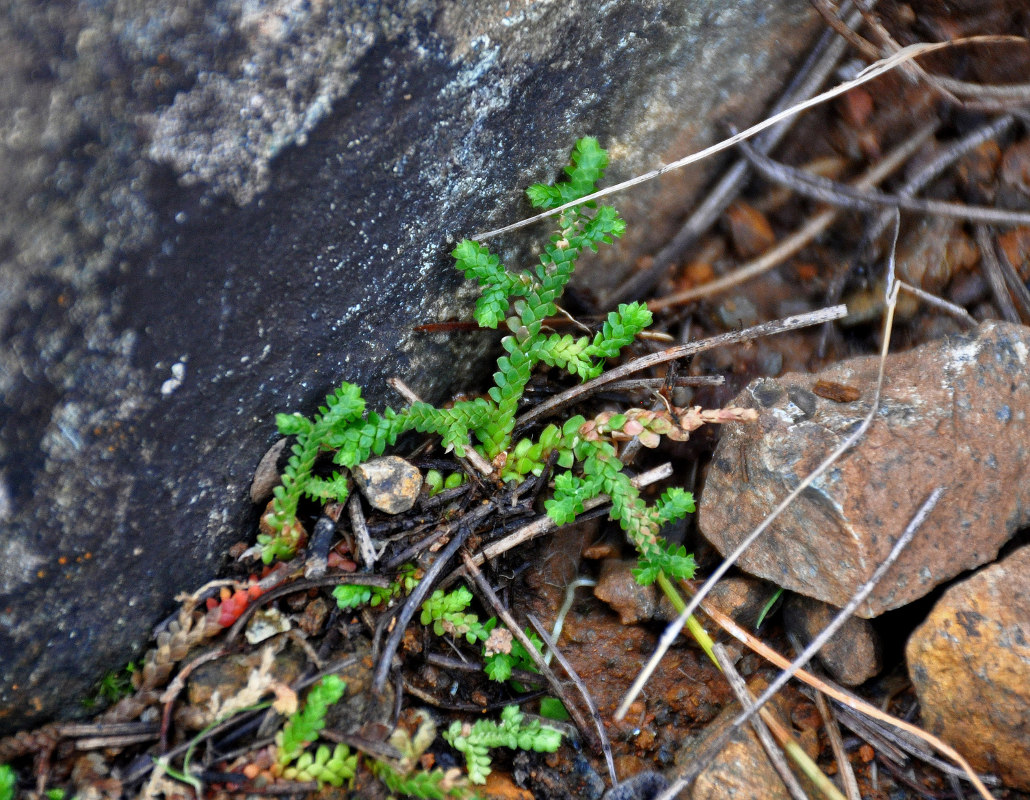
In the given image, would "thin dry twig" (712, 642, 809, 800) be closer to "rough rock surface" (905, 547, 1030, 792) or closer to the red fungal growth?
"rough rock surface" (905, 547, 1030, 792)

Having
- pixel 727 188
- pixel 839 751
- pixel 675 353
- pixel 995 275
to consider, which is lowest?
pixel 839 751

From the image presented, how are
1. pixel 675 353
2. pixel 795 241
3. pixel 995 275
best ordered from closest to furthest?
pixel 675 353 → pixel 995 275 → pixel 795 241

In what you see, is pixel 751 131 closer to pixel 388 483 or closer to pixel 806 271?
pixel 806 271

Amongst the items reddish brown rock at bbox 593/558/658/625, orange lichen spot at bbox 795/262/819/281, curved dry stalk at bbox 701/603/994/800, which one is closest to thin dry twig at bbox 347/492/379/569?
reddish brown rock at bbox 593/558/658/625

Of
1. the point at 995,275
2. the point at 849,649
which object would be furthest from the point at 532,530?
the point at 995,275

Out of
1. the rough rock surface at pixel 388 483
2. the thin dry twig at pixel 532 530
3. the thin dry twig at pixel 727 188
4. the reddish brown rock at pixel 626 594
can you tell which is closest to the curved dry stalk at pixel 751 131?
the thin dry twig at pixel 727 188

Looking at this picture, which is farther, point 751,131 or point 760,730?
point 751,131

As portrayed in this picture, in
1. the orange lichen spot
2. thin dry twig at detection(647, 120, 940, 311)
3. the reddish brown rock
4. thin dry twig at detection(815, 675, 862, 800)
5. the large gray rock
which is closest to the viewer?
the large gray rock

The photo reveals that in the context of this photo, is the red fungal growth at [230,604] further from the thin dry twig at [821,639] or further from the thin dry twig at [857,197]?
the thin dry twig at [857,197]
